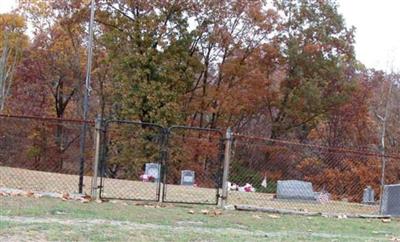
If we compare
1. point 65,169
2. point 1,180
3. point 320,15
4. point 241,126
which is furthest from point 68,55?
point 1,180

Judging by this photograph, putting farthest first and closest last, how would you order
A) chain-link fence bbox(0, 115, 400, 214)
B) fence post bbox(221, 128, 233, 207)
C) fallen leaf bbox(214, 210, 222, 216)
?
chain-link fence bbox(0, 115, 400, 214)
fence post bbox(221, 128, 233, 207)
fallen leaf bbox(214, 210, 222, 216)

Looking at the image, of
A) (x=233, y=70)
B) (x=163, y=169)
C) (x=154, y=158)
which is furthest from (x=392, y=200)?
(x=233, y=70)

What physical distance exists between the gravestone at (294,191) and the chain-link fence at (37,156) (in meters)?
4.98

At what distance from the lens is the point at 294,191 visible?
48.4 ft

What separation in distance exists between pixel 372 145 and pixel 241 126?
24.2 ft

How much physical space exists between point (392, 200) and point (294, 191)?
3262 mm

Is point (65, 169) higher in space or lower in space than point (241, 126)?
lower

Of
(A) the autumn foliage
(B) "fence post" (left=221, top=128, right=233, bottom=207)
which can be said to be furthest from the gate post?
(A) the autumn foliage

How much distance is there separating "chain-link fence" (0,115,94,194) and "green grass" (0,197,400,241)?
201 cm

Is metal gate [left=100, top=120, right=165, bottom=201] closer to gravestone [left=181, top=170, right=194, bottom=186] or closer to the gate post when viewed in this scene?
gravestone [left=181, top=170, right=194, bottom=186]

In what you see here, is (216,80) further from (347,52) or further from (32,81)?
(32,81)

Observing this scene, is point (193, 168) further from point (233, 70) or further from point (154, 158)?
point (233, 70)

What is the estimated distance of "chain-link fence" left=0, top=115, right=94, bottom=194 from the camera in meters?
11.4

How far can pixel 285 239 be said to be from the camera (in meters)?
6.89
